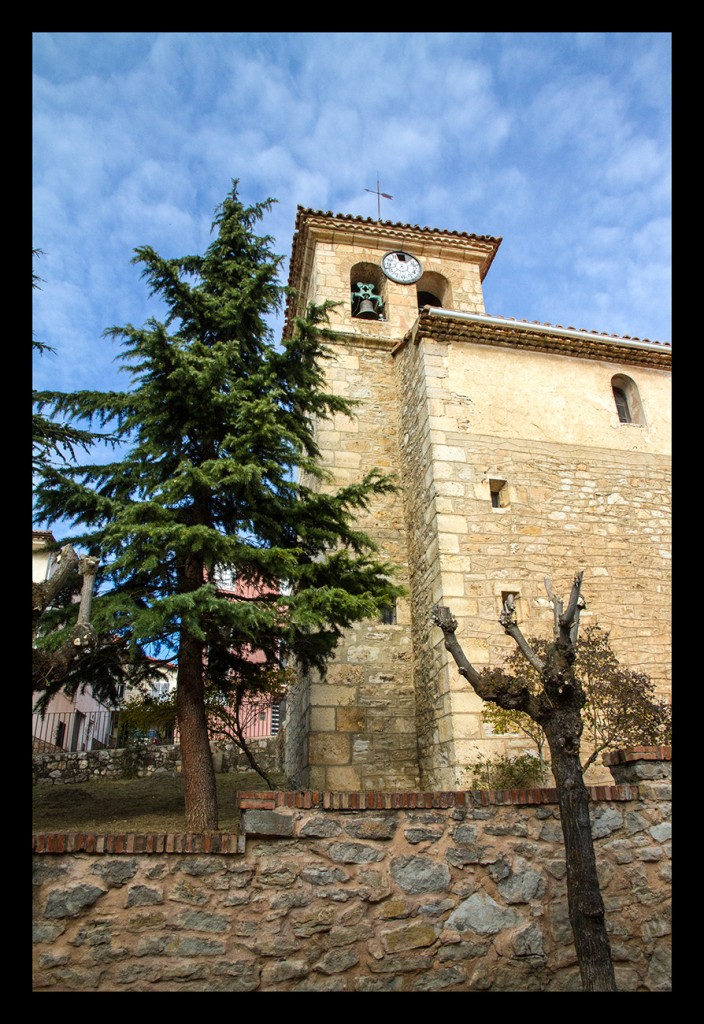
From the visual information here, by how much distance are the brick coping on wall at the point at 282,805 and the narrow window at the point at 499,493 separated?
6099mm

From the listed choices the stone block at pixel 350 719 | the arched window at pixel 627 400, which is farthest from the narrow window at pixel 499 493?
the stone block at pixel 350 719

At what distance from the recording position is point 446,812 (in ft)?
15.1

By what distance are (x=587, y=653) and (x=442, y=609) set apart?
394 cm

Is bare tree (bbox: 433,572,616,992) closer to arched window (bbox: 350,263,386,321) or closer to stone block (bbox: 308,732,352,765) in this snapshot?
stone block (bbox: 308,732,352,765)

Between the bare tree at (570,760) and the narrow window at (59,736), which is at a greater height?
the bare tree at (570,760)

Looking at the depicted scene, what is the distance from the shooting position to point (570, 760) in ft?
14.4

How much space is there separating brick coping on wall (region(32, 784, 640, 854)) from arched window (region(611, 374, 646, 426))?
8725 mm

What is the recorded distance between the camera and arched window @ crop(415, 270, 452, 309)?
15.5 m

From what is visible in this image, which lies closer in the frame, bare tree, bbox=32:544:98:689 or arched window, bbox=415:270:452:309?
bare tree, bbox=32:544:98:689

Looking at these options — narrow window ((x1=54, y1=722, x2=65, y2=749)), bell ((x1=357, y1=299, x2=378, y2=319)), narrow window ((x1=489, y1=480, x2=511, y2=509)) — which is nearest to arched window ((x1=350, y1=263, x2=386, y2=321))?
bell ((x1=357, y1=299, x2=378, y2=319))

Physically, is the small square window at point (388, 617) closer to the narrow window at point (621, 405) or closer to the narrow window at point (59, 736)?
the narrow window at point (621, 405)

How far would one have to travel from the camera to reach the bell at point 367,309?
14094mm

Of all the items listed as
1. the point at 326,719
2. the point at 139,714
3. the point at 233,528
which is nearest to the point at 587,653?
the point at 326,719
